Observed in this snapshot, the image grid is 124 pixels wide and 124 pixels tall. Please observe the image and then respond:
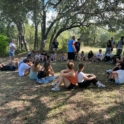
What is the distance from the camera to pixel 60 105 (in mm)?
4852

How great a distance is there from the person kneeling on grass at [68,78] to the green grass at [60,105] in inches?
7.1

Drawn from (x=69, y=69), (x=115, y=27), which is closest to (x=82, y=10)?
(x=115, y=27)

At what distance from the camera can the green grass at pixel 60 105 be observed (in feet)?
13.8

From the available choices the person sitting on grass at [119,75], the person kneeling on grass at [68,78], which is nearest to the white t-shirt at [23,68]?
the person kneeling on grass at [68,78]

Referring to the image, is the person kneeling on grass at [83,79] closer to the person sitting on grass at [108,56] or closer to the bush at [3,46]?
the person sitting on grass at [108,56]

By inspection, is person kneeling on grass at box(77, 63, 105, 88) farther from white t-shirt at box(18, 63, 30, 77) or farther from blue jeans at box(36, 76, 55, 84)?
white t-shirt at box(18, 63, 30, 77)

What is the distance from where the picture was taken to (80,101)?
16.7 ft

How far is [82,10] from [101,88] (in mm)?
6021

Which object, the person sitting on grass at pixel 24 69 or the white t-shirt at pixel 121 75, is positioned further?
the person sitting on grass at pixel 24 69

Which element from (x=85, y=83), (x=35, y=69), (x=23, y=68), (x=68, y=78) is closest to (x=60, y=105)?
(x=68, y=78)

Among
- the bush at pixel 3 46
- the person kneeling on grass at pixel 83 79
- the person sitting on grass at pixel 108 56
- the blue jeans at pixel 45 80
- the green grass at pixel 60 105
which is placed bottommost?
the green grass at pixel 60 105

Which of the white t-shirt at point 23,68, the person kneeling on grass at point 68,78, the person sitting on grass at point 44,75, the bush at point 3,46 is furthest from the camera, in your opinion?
the bush at point 3,46

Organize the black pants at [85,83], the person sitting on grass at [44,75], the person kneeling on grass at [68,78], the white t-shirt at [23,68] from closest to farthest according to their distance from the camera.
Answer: the person kneeling on grass at [68,78] → the black pants at [85,83] → the person sitting on grass at [44,75] → the white t-shirt at [23,68]

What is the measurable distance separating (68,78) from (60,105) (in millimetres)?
1323
